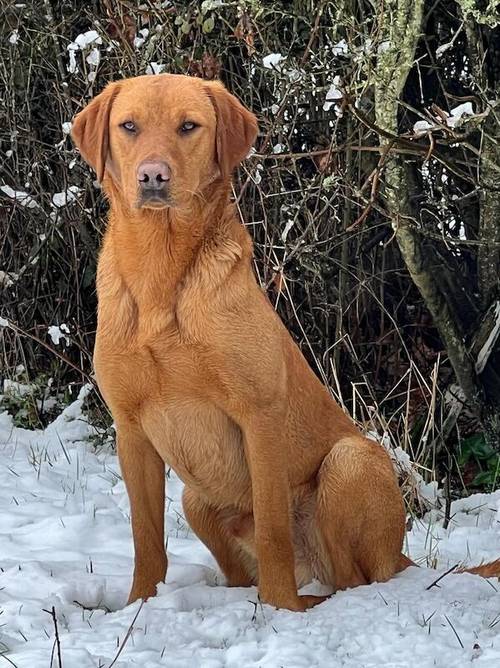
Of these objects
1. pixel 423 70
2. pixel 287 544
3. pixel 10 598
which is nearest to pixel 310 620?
pixel 287 544

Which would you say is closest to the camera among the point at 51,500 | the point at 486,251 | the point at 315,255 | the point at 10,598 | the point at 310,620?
the point at 310,620

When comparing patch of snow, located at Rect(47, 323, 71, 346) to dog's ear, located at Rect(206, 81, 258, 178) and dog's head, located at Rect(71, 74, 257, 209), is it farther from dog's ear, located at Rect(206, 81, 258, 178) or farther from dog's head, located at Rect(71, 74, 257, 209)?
dog's ear, located at Rect(206, 81, 258, 178)

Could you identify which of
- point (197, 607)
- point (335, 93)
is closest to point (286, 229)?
point (335, 93)

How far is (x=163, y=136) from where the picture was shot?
129 inches

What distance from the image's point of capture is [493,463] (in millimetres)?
5477

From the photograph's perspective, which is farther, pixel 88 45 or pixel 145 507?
pixel 88 45

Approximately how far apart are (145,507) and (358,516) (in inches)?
29.6

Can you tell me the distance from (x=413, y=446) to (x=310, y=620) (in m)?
2.61

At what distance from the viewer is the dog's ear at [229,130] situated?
3449 millimetres

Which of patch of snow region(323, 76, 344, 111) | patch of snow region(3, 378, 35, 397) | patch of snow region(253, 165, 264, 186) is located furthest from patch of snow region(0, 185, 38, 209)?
patch of snow region(323, 76, 344, 111)

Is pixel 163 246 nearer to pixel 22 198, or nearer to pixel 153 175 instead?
pixel 153 175

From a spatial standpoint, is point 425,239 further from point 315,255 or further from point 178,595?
point 178,595

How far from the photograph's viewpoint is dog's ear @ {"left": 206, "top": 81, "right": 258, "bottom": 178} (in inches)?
136

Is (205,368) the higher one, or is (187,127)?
(187,127)
